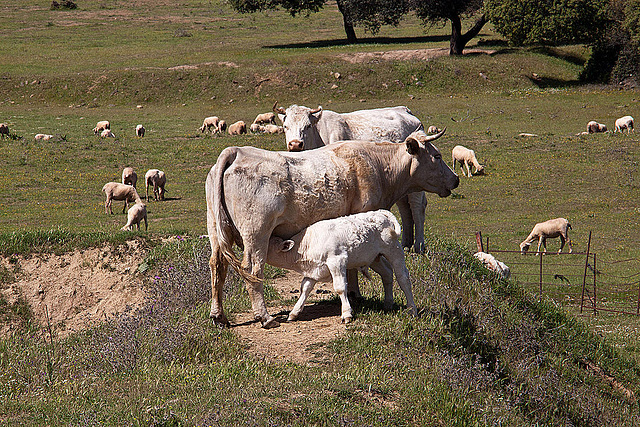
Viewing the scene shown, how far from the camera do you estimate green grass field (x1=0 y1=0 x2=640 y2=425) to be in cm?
731

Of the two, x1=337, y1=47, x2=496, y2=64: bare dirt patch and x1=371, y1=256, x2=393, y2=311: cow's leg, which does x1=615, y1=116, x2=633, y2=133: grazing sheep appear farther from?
x1=371, y1=256, x2=393, y2=311: cow's leg

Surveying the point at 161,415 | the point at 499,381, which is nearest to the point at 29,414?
the point at 161,415

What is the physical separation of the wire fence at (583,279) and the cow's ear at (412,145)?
8.02m

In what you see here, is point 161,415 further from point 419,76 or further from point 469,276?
point 419,76

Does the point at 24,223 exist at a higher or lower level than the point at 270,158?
→ lower

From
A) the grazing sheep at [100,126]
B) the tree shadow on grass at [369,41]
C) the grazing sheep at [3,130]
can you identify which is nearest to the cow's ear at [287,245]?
the grazing sheep at [3,130]

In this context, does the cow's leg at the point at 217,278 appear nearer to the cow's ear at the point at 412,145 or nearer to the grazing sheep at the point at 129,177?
the cow's ear at the point at 412,145

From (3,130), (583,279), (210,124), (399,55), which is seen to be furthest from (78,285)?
(399,55)

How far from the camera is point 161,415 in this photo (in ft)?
21.4

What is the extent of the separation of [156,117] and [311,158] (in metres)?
37.4

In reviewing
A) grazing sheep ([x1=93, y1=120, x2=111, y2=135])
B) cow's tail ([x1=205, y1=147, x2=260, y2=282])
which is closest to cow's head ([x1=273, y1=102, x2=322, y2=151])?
cow's tail ([x1=205, y1=147, x2=260, y2=282])

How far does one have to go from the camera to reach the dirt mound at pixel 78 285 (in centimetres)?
1323

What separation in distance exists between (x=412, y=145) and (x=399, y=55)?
158 feet

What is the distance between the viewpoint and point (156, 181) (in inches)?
1041
